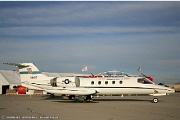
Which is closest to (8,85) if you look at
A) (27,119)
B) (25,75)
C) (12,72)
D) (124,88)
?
(12,72)

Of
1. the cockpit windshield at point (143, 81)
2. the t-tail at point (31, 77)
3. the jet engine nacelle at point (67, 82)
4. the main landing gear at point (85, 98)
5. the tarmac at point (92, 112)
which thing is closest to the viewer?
the tarmac at point (92, 112)

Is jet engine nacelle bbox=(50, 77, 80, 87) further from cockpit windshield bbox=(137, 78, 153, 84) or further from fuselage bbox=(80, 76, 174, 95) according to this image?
cockpit windshield bbox=(137, 78, 153, 84)

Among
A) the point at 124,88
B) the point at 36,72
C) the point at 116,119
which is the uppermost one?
the point at 36,72

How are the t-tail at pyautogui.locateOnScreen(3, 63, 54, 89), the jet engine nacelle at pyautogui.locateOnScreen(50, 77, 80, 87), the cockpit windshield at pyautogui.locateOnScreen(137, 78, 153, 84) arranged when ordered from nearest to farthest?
the cockpit windshield at pyautogui.locateOnScreen(137, 78, 153, 84), the jet engine nacelle at pyautogui.locateOnScreen(50, 77, 80, 87), the t-tail at pyautogui.locateOnScreen(3, 63, 54, 89)

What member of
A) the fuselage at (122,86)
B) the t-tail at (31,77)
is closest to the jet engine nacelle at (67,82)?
the fuselage at (122,86)

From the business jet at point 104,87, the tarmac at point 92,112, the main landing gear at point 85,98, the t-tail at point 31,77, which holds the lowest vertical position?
the tarmac at point 92,112

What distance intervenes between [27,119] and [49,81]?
1511 centimetres

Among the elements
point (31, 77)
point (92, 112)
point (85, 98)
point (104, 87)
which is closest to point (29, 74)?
point (31, 77)

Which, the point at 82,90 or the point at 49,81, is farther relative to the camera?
the point at 49,81

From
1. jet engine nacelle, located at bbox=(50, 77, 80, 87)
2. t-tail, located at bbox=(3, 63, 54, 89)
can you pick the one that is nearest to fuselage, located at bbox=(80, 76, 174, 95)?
jet engine nacelle, located at bbox=(50, 77, 80, 87)

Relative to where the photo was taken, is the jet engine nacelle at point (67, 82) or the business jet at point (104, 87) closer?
the business jet at point (104, 87)

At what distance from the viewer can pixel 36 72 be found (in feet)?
92.8

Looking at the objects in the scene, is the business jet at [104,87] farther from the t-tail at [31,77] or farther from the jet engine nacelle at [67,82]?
the t-tail at [31,77]

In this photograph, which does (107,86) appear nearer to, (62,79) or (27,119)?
(62,79)
